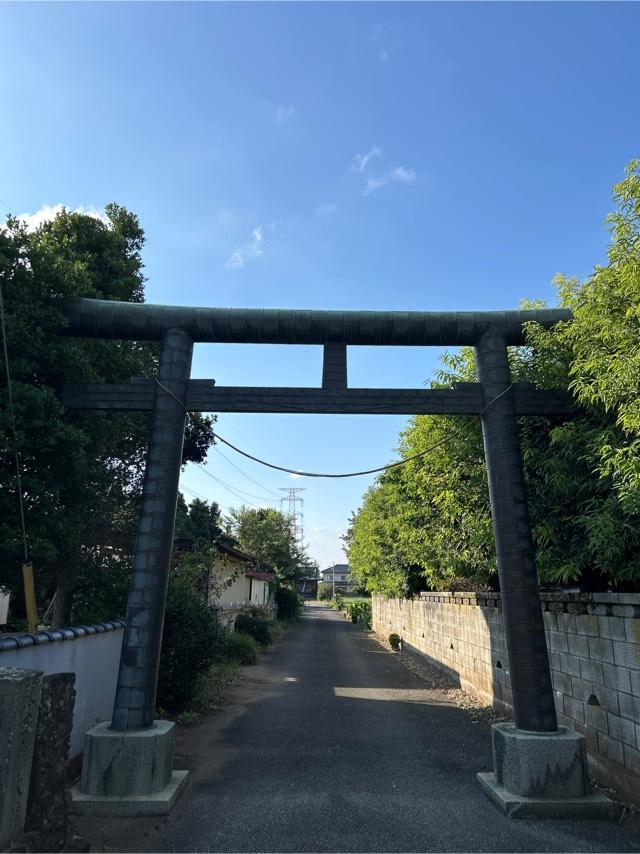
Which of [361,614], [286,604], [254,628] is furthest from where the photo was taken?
[361,614]

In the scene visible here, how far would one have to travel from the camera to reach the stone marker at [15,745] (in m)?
3.68

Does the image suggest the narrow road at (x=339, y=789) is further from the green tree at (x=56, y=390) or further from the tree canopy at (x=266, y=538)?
the tree canopy at (x=266, y=538)

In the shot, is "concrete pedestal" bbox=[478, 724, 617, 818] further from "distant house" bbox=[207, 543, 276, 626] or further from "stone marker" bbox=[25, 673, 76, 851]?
"distant house" bbox=[207, 543, 276, 626]

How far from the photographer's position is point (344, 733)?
8906mm

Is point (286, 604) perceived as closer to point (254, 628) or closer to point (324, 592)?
point (254, 628)

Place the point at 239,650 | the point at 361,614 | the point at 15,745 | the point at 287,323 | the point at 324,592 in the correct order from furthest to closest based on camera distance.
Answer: the point at 324,592
the point at 361,614
the point at 239,650
the point at 287,323
the point at 15,745

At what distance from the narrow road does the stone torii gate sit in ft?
1.44

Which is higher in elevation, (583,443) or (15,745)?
(583,443)

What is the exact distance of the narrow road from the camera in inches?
192

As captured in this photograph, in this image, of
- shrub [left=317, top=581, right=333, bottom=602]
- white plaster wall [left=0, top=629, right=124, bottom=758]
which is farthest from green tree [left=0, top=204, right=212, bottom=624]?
shrub [left=317, top=581, right=333, bottom=602]

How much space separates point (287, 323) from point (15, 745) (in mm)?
5401

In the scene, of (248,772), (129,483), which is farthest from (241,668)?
(248,772)

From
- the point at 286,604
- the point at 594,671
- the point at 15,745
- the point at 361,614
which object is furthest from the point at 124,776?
the point at 361,614

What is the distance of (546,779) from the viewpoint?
5.59 meters
